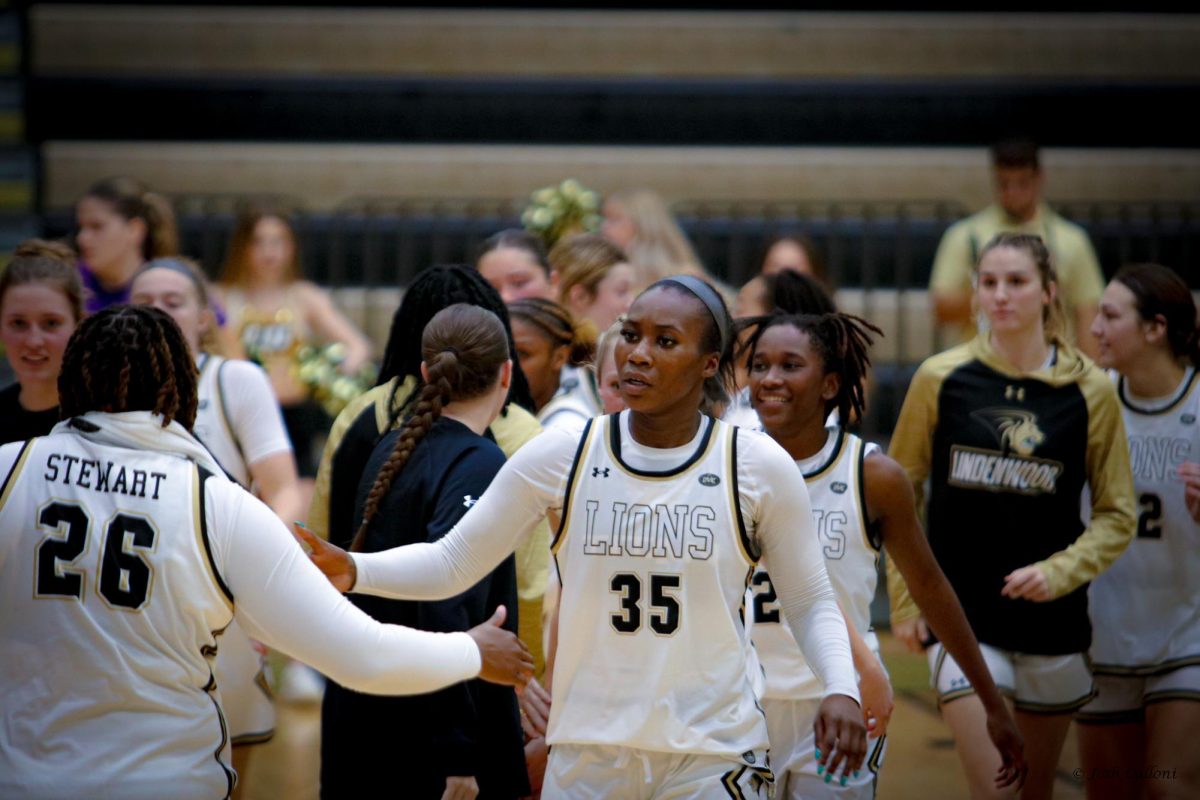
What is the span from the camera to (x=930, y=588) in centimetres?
389

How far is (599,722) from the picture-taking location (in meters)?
3.18

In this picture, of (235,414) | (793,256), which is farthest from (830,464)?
(793,256)

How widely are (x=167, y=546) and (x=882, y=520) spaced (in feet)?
6.40

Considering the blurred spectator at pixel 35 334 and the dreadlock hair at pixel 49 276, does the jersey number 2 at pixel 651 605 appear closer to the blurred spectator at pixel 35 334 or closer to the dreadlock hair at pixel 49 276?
the blurred spectator at pixel 35 334

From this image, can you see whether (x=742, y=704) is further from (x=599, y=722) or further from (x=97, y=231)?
(x=97, y=231)

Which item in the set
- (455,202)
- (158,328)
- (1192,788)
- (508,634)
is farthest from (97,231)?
(455,202)

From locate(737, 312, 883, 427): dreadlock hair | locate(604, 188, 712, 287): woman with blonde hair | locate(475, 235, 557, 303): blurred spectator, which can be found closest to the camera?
locate(737, 312, 883, 427): dreadlock hair

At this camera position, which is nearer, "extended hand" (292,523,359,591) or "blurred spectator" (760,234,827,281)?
"extended hand" (292,523,359,591)

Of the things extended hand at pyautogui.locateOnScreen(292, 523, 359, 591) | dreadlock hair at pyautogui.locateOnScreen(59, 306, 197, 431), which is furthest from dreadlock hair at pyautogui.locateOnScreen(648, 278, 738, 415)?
dreadlock hair at pyautogui.locateOnScreen(59, 306, 197, 431)

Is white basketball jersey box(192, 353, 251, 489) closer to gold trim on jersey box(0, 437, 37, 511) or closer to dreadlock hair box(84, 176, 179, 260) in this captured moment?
gold trim on jersey box(0, 437, 37, 511)

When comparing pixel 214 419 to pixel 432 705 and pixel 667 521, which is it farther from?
pixel 667 521

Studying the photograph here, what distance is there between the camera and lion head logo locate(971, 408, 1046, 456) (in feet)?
15.8

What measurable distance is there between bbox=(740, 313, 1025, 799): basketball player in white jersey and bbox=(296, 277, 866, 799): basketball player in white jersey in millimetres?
691

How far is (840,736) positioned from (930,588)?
946 millimetres
